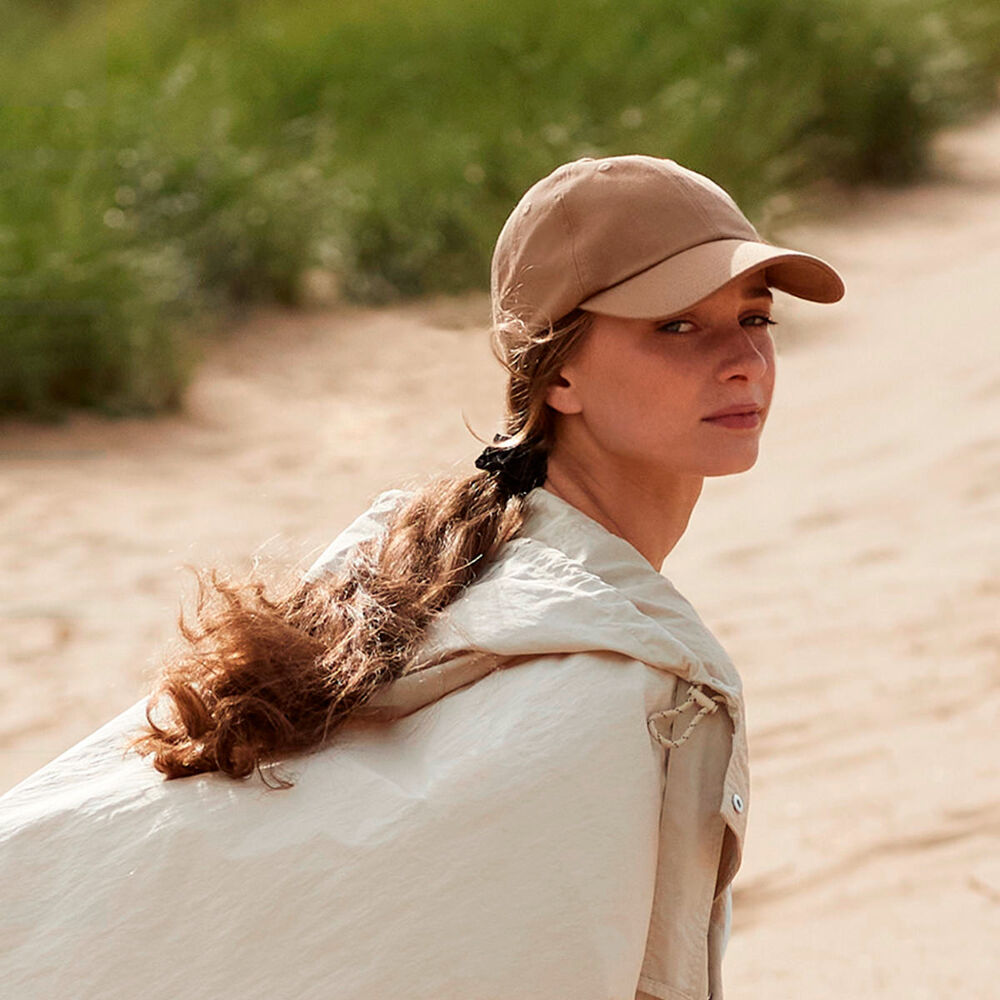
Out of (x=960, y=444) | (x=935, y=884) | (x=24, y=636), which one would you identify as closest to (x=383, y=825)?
(x=935, y=884)

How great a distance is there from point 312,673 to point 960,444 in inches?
172

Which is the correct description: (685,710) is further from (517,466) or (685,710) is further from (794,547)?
(794,547)

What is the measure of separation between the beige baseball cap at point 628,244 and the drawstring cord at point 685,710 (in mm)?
345

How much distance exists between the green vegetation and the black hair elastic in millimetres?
5214

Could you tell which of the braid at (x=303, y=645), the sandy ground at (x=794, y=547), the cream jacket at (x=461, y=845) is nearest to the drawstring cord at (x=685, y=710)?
the cream jacket at (x=461, y=845)

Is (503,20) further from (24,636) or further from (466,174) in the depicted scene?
(24,636)

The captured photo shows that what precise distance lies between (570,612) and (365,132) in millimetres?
8831

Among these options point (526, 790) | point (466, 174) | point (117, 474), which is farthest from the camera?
point (466, 174)

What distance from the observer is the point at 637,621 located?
4.50 ft

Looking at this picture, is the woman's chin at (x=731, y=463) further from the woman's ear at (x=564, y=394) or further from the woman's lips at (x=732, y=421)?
the woman's ear at (x=564, y=394)

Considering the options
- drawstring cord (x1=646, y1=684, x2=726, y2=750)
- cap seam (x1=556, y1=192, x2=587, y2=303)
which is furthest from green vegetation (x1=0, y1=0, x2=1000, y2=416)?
drawstring cord (x1=646, y1=684, x2=726, y2=750)

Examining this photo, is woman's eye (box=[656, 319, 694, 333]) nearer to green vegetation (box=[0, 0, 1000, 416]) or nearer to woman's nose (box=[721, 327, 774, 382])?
woman's nose (box=[721, 327, 774, 382])

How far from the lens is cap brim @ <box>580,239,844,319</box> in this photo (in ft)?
4.77

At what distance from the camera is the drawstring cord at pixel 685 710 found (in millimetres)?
1349
